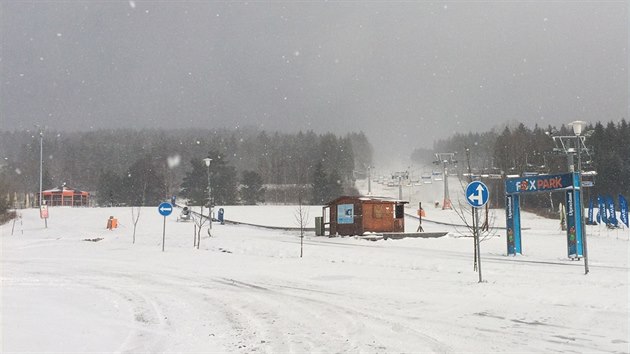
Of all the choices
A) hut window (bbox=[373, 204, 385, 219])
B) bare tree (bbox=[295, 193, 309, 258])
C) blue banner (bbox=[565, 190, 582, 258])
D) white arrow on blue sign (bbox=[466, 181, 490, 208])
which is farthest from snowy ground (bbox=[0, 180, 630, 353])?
hut window (bbox=[373, 204, 385, 219])

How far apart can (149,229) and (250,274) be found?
28405mm

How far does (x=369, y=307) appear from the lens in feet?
33.0

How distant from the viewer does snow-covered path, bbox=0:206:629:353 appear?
7191 mm

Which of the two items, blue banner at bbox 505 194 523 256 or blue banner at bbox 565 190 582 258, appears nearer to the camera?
blue banner at bbox 565 190 582 258

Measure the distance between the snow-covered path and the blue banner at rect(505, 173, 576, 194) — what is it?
2906mm

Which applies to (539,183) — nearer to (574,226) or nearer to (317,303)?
(574,226)

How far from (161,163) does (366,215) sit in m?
88.2

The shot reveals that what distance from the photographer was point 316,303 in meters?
10.6

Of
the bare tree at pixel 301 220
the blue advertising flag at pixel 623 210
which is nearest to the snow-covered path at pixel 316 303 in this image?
the bare tree at pixel 301 220

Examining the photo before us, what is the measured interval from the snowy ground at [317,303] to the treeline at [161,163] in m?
66.5

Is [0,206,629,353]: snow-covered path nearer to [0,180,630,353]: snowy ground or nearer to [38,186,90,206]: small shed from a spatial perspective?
[0,180,630,353]: snowy ground

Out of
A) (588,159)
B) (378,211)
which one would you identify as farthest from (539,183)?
(588,159)

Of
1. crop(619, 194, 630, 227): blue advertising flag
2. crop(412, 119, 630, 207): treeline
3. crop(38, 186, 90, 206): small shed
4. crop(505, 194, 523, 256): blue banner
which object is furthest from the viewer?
crop(38, 186, 90, 206): small shed

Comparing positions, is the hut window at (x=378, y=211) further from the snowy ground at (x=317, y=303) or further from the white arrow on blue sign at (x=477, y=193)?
the white arrow on blue sign at (x=477, y=193)
